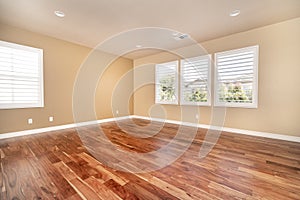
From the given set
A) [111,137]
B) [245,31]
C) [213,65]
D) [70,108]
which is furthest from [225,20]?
[70,108]

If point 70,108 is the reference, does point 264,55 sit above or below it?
above

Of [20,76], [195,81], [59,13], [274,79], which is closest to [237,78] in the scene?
[274,79]

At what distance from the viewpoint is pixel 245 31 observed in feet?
10.8

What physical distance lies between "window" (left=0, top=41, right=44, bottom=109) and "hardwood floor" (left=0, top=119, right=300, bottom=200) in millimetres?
1067

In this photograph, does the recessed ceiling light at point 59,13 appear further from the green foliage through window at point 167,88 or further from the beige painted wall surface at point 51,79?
the green foliage through window at point 167,88

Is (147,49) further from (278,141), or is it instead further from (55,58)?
(278,141)

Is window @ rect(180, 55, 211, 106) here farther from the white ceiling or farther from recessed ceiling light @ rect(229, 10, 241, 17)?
recessed ceiling light @ rect(229, 10, 241, 17)

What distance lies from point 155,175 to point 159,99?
360 cm

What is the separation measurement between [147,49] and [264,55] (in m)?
3.15

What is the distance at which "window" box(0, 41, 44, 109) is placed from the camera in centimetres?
296

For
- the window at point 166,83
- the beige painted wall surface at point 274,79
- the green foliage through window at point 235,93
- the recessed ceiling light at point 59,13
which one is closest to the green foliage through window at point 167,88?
the window at point 166,83

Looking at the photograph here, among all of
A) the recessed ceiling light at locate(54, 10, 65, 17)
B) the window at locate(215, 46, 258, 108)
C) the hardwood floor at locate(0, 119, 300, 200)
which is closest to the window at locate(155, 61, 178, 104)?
the window at locate(215, 46, 258, 108)

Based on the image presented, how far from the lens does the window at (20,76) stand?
2.96m

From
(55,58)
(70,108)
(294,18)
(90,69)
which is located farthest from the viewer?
(90,69)
